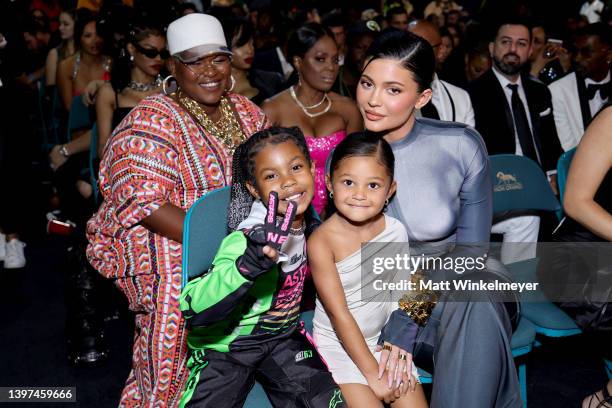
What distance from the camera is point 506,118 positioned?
3881 mm

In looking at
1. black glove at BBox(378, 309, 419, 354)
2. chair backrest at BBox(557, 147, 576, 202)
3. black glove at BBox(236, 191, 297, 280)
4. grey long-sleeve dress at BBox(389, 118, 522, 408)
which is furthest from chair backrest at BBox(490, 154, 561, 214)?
black glove at BBox(236, 191, 297, 280)

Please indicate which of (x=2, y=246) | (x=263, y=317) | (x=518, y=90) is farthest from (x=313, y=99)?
(x=2, y=246)

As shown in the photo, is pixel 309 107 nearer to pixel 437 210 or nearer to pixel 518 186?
pixel 518 186

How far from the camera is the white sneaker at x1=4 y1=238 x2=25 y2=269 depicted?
4.36m

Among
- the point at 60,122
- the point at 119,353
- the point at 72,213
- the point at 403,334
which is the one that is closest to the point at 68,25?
the point at 60,122

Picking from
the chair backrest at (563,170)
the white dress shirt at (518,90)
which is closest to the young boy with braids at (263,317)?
the chair backrest at (563,170)

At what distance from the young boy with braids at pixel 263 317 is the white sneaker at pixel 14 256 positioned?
2773mm

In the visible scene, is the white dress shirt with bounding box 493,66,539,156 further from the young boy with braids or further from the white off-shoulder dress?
the young boy with braids

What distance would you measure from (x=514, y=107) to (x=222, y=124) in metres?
2.09

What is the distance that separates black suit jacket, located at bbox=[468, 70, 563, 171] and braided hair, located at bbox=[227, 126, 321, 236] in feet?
6.70

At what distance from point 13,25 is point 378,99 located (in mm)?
3651

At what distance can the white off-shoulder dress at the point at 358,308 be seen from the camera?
207cm

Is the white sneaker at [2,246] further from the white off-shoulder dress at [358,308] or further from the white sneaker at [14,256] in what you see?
the white off-shoulder dress at [358,308]

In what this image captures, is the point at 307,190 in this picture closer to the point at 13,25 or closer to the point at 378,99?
the point at 378,99
